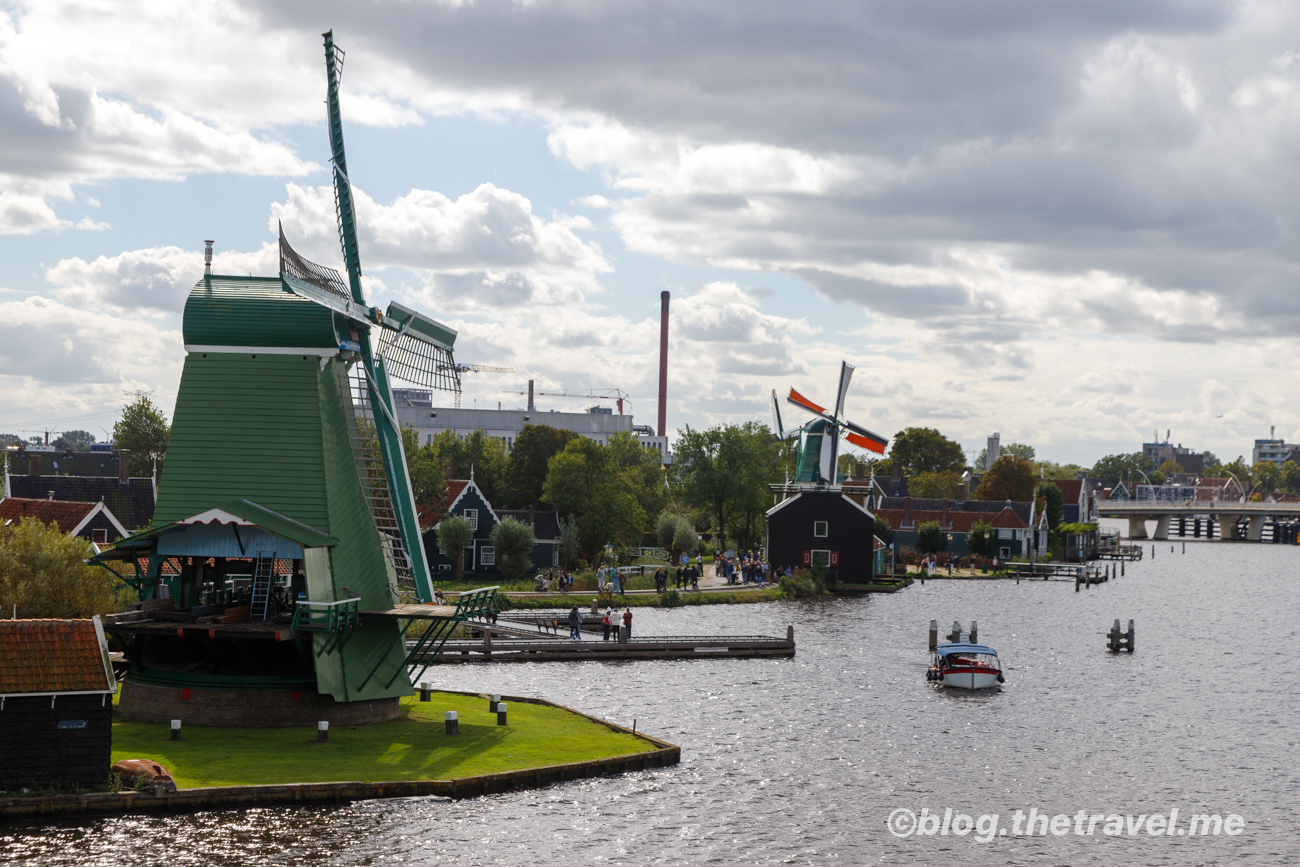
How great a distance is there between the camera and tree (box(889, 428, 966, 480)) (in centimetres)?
16475

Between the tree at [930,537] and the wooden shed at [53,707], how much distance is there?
9744 centimetres

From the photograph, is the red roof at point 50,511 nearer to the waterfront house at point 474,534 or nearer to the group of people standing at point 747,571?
the waterfront house at point 474,534

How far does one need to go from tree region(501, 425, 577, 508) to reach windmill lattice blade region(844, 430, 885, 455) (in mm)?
23134

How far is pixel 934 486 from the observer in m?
146

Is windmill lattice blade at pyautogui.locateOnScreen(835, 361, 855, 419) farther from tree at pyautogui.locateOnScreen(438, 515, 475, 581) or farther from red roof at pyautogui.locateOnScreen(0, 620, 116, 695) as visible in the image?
red roof at pyautogui.locateOnScreen(0, 620, 116, 695)

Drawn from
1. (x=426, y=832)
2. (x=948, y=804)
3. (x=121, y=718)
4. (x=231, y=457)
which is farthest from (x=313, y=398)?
(x=948, y=804)

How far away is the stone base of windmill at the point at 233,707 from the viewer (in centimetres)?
3191

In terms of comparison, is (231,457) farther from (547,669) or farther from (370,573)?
(547,669)

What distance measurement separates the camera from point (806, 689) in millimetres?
47312

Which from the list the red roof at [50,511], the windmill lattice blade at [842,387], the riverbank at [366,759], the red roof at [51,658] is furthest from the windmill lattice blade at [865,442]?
the red roof at [51,658]

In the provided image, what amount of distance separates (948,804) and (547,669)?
867 inches

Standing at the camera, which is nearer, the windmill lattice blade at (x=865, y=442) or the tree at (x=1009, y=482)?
the windmill lattice blade at (x=865, y=442)

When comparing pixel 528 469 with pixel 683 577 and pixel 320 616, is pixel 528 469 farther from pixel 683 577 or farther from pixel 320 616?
pixel 320 616

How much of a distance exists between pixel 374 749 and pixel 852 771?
511 inches
